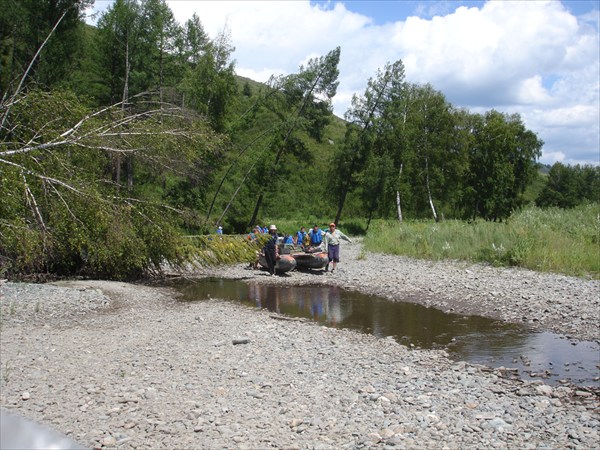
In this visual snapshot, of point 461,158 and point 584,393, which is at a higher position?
point 461,158

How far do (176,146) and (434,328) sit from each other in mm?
9281

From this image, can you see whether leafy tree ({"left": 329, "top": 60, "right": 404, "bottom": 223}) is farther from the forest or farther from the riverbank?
the riverbank

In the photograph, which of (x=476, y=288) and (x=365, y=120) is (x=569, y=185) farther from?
(x=476, y=288)

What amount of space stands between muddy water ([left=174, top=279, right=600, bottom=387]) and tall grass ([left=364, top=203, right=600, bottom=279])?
6.81 m

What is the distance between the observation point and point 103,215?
44.2 feet

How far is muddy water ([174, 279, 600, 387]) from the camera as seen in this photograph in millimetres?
8984

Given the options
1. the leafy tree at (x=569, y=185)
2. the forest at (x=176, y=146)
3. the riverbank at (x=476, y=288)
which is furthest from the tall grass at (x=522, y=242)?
the leafy tree at (x=569, y=185)

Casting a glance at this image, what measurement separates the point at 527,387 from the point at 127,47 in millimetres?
22801

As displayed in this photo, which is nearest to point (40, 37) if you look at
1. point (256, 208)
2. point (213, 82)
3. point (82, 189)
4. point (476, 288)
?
point (213, 82)

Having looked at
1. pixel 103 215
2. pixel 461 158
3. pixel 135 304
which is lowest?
pixel 135 304

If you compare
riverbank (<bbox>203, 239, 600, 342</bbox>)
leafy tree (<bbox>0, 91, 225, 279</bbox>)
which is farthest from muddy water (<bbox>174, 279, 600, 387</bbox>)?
leafy tree (<bbox>0, 91, 225, 279</bbox>)

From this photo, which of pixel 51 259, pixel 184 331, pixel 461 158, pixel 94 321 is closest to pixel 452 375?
pixel 184 331

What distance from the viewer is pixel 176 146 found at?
15.7 m

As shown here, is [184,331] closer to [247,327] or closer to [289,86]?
[247,327]
